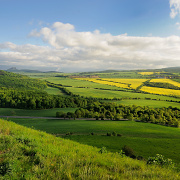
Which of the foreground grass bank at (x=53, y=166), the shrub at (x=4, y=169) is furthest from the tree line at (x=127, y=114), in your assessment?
the shrub at (x=4, y=169)

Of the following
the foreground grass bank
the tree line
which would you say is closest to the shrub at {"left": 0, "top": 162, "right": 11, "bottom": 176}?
the foreground grass bank

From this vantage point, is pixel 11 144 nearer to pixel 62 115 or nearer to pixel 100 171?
pixel 100 171

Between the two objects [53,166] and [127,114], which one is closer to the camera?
[53,166]

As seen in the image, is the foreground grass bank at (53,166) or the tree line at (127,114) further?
the tree line at (127,114)

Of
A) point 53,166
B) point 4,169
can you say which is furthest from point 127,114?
point 4,169

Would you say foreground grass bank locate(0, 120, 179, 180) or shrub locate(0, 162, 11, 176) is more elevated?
shrub locate(0, 162, 11, 176)

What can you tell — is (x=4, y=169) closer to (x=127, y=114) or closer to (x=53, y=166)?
(x=53, y=166)

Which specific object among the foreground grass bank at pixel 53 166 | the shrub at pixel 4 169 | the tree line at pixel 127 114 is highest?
the shrub at pixel 4 169

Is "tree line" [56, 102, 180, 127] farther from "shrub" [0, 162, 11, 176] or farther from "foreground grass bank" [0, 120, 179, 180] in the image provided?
"shrub" [0, 162, 11, 176]

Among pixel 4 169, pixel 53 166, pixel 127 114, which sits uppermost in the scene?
pixel 4 169

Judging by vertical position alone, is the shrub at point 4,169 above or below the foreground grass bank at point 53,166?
above

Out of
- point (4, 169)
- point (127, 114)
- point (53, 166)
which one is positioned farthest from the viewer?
point (127, 114)

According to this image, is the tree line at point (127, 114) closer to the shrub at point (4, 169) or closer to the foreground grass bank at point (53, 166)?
the foreground grass bank at point (53, 166)

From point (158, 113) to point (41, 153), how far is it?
95.4 metres
